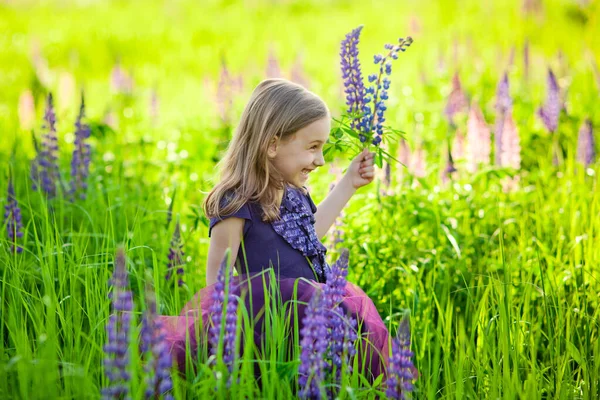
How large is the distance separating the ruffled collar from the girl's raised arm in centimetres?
16

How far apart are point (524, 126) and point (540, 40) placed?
389cm

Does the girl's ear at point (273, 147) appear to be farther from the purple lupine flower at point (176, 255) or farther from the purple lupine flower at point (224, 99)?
the purple lupine flower at point (224, 99)

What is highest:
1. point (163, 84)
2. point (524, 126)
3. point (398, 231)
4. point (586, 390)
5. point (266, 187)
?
point (163, 84)

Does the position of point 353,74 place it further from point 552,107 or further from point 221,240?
point 552,107

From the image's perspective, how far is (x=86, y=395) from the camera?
5.40ft

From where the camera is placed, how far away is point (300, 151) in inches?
99.9

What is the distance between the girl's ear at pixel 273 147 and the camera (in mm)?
2559

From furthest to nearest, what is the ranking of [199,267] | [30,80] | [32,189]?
[30,80] → [32,189] → [199,267]

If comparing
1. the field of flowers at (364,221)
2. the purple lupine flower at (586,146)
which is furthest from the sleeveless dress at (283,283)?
the purple lupine flower at (586,146)

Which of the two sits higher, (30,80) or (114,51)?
(114,51)

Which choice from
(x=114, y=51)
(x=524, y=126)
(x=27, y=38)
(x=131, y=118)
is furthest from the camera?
(x=27, y=38)

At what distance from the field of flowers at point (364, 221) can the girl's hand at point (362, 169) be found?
0.11 m

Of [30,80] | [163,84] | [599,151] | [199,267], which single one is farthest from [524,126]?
[30,80]

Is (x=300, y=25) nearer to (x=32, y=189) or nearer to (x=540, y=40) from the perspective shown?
(x=540, y=40)
